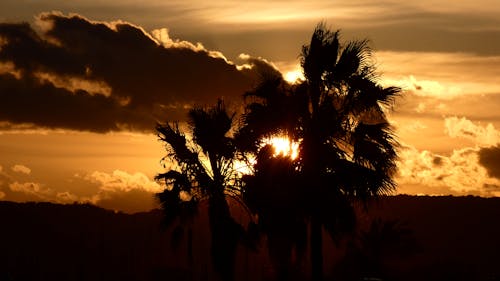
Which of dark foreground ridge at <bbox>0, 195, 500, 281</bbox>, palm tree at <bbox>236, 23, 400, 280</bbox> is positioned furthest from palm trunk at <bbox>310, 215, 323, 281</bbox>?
dark foreground ridge at <bbox>0, 195, 500, 281</bbox>

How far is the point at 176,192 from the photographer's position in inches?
2029

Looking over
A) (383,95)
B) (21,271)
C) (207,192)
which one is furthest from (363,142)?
(21,271)

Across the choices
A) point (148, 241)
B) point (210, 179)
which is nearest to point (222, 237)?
point (210, 179)

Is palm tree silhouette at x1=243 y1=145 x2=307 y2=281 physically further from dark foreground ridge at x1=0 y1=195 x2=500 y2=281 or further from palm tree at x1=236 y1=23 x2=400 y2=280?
dark foreground ridge at x1=0 y1=195 x2=500 y2=281

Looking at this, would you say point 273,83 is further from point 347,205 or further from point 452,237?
point 452,237

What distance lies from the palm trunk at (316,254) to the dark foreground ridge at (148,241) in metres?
46.5

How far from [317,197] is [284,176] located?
2184 mm

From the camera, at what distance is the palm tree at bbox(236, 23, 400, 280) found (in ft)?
154

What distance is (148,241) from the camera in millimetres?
119938

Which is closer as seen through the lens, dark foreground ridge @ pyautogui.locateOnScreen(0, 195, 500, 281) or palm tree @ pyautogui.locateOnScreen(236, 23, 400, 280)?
palm tree @ pyautogui.locateOnScreen(236, 23, 400, 280)

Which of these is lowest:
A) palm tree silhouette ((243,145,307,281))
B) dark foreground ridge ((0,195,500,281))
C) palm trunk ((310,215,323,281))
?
palm trunk ((310,215,323,281))

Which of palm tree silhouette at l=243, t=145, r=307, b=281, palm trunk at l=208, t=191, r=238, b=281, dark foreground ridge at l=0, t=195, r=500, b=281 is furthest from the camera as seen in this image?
dark foreground ridge at l=0, t=195, r=500, b=281

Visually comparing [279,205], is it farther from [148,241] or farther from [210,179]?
[148,241]

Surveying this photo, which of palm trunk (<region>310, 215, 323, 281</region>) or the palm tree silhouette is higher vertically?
the palm tree silhouette
